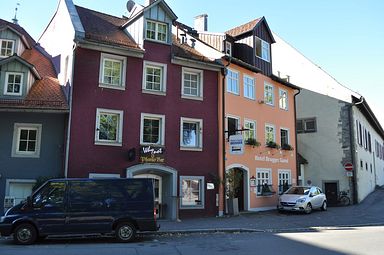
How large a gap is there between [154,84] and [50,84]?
507cm

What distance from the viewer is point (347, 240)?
1309 centimetres

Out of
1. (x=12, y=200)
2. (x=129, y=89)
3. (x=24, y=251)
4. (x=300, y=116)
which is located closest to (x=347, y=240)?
(x=24, y=251)

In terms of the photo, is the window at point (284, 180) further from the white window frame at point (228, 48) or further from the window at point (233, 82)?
the white window frame at point (228, 48)

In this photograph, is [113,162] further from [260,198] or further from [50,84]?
[260,198]

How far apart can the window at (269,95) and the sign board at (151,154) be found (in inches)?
388

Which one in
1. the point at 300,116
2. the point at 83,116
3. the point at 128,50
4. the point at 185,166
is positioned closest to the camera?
the point at 83,116

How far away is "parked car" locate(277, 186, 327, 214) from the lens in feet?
76.2

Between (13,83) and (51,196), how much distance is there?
7.89 m

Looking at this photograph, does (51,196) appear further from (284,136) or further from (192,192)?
(284,136)

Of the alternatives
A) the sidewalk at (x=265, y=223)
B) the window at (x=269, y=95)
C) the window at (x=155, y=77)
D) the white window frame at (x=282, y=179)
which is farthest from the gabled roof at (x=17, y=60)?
the white window frame at (x=282, y=179)

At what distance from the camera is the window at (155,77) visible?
20828 mm

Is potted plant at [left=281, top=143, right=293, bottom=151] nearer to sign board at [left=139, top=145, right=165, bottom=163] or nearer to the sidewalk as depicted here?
the sidewalk

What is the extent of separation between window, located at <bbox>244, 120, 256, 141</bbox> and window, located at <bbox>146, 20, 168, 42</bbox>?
24.2 feet

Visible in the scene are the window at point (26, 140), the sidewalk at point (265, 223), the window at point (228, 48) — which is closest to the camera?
the sidewalk at point (265, 223)
